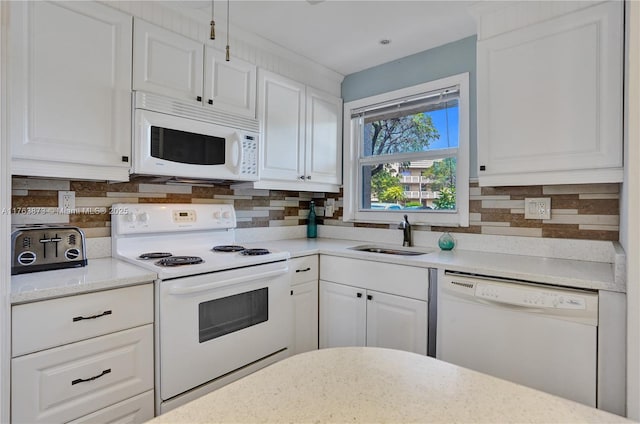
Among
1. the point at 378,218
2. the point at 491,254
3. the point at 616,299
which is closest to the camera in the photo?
the point at 616,299

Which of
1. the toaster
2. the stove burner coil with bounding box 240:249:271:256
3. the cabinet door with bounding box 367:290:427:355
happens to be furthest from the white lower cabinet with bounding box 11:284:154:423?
the cabinet door with bounding box 367:290:427:355

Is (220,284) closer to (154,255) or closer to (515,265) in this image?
(154,255)

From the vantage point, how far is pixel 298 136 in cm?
266

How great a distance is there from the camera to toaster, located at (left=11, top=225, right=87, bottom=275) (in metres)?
1.57

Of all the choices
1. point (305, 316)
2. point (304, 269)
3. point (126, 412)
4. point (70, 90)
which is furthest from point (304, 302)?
point (70, 90)

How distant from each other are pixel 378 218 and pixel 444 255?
2.54 feet

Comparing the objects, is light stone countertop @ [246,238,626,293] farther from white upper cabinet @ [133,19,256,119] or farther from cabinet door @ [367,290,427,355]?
white upper cabinet @ [133,19,256,119]

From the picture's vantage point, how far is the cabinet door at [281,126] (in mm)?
2432

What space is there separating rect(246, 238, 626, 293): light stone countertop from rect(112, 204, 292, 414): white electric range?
36 centimetres

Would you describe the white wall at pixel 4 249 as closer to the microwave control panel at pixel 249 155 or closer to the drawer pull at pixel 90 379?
the drawer pull at pixel 90 379

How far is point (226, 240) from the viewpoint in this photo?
2.54 m

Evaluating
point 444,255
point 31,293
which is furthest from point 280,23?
point 31,293
